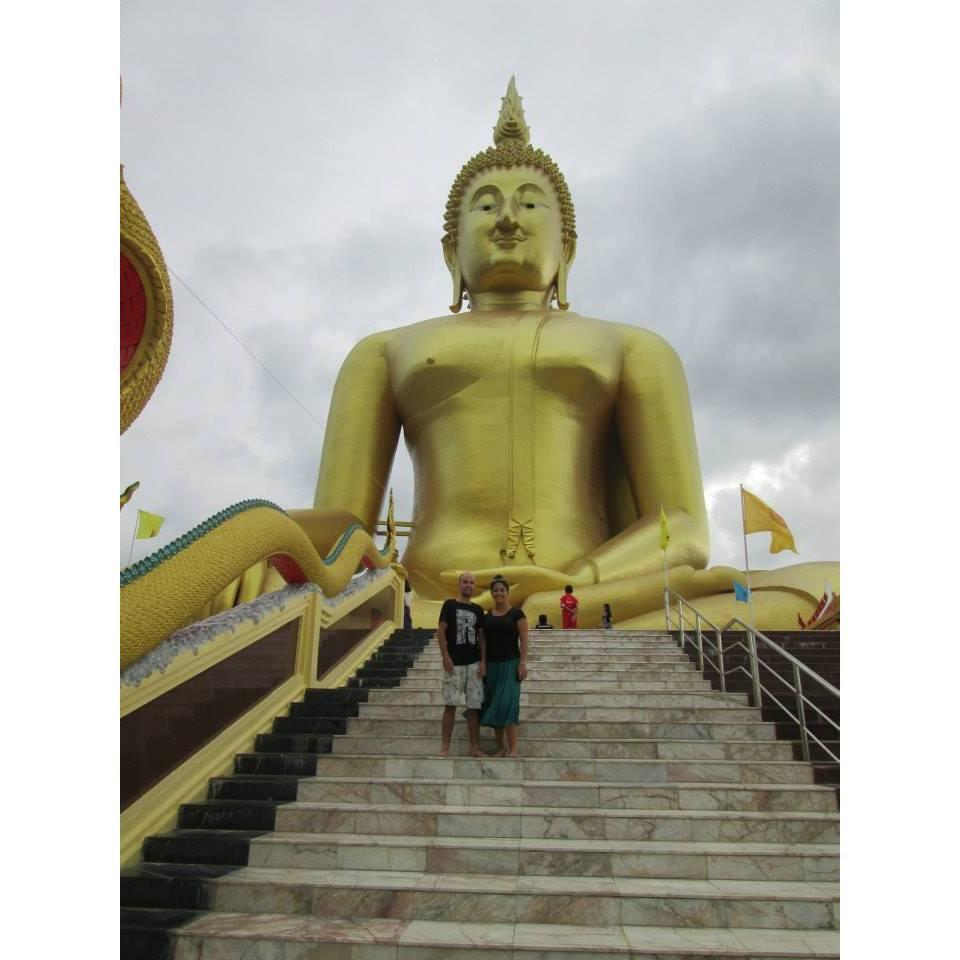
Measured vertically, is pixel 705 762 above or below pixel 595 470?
below

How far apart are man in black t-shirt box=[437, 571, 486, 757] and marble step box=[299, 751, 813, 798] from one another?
128mm

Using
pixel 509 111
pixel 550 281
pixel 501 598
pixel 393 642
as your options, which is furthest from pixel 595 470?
pixel 501 598

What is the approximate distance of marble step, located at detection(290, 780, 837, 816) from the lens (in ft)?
12.3

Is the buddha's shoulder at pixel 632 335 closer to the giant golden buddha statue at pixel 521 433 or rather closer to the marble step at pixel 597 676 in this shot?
the giant golden buddha statue at pixel 521 433

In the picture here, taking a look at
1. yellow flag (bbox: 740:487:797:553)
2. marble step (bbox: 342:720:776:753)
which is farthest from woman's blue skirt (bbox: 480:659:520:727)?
yellow flag (bbox: 740:487:797:553)

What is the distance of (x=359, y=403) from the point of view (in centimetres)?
1160

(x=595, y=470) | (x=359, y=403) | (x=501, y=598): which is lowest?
(x=501, y=598)

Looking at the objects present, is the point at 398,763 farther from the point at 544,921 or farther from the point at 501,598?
the point at 544,921

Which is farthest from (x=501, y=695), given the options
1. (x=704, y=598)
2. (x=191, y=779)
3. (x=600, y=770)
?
(x=704, y=598)

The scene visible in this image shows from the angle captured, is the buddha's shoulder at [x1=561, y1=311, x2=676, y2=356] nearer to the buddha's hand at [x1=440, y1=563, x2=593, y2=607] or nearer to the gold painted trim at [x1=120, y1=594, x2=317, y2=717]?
the buddha's hand at [x1=440, y1=563, x2=593, y2=607]

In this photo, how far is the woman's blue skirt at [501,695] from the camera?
4215 mm

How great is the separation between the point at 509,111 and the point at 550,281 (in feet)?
9.92

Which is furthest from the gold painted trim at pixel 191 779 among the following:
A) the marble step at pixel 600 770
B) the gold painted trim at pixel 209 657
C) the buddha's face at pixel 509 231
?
the buddha's face at pixel 509 231

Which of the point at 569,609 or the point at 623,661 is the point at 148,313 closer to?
the point at 623,661
